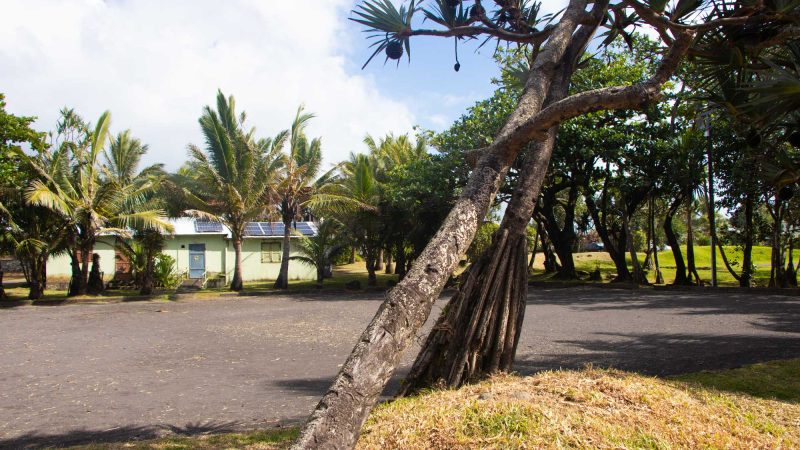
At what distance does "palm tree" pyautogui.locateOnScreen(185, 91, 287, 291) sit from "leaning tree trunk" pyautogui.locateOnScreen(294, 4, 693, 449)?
20638 mm

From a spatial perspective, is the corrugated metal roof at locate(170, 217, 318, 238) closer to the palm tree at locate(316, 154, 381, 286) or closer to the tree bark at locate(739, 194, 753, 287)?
the palm tree at locate(316, 154, 381, 286)

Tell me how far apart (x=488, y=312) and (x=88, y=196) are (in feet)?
72.4

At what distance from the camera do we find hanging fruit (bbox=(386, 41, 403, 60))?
532 centimetres

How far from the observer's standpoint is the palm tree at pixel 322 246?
27.5 m

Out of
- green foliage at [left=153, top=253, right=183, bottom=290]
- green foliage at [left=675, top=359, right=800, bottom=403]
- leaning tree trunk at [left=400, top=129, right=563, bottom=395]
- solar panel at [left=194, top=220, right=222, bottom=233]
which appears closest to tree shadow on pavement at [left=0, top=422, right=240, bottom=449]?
leaning tree trunk at [left=400, top=129, right=563, bottom=395]

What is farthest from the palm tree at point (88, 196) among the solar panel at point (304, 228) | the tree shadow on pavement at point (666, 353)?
the tree shadow on pavement at point (666, 353)

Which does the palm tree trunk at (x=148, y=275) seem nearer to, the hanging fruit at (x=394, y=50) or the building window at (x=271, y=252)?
the building window at (x=271, y=252)

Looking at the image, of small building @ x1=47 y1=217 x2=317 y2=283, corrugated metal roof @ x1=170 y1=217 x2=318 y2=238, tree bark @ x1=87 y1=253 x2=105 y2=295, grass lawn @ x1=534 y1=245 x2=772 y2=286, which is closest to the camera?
tree bark @ x1=87 y1=253 x2=105 y2=295

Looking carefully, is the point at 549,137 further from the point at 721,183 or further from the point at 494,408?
the point at 721,183

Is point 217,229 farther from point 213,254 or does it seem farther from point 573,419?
point 573,419

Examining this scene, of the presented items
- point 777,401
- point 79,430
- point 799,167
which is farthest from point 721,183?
point 79,430

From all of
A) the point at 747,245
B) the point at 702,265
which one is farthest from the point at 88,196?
the point at 702,265

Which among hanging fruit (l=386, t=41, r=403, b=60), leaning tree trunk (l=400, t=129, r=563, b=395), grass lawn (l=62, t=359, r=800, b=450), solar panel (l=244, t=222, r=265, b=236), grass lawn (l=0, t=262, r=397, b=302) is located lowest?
grass lawn (l=0, t=262, r=397, b=302)

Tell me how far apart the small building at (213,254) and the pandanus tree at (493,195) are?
24331mm
